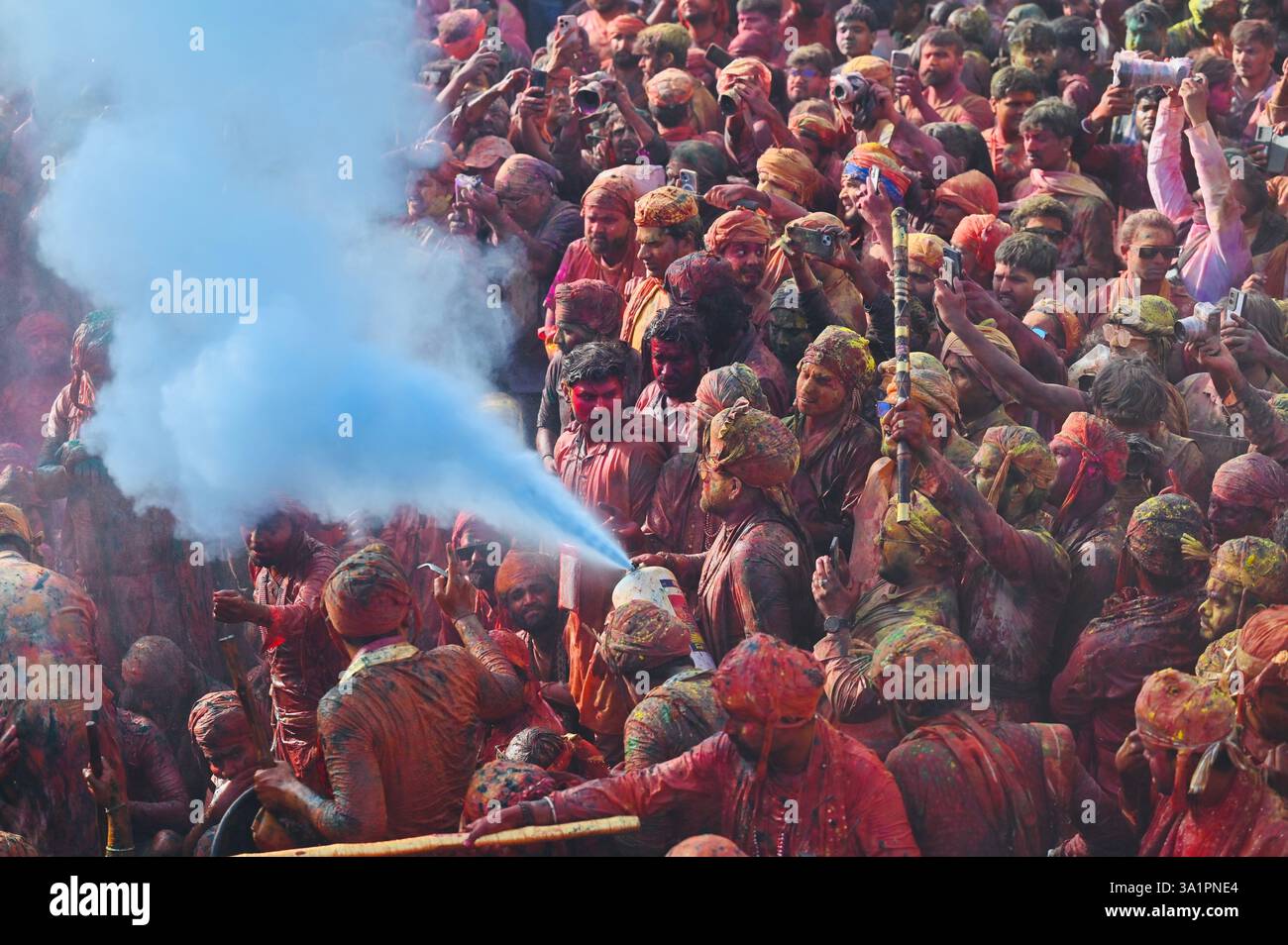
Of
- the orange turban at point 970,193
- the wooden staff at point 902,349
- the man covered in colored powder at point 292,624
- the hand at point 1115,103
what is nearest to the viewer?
the wooden staff at point 902,349

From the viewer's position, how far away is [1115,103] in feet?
55.0

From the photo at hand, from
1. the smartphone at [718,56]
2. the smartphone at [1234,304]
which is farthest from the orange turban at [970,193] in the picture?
the smartphone at [718,56]

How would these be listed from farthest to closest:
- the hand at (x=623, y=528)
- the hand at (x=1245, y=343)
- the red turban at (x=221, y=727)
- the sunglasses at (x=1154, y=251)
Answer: the sunglasses at (x=1154, y=251)
the hand at (x=1245, y=343)
the hand at (x=623, y=528)
the red turban at (x=221, y=727)

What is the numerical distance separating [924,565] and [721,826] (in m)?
1.88

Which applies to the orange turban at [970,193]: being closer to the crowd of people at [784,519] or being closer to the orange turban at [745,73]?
the crowd of people at [784,519]

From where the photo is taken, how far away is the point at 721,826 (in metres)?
12.4

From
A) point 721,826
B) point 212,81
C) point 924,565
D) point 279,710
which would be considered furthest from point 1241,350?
point 212,81

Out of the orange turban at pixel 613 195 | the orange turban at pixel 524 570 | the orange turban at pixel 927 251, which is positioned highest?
the orange turban at pixel 613 195

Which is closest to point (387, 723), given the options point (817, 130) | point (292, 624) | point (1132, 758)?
point (292, 624)

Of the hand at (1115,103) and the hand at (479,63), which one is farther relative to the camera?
the hand at (479,63)

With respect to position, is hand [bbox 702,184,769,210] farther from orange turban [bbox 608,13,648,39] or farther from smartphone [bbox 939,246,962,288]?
orange turban [bbox 608,13,648,39]

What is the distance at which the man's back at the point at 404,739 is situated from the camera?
12.7 m

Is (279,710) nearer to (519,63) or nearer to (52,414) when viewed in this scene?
(52,414)

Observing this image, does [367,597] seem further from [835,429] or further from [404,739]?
[835,429]
